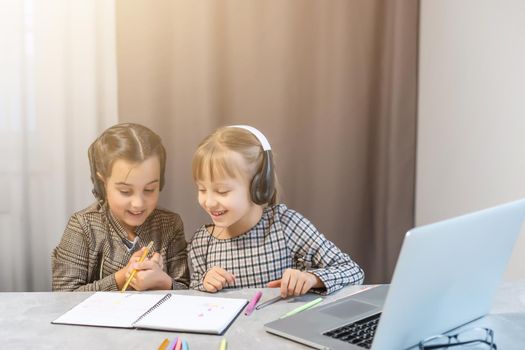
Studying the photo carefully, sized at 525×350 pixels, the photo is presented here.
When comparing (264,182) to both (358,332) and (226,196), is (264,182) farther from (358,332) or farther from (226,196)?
(358,332)

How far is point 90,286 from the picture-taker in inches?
61.4

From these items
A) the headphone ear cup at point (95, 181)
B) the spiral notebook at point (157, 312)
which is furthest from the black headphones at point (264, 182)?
the headphone ear cup at point (95, 181)

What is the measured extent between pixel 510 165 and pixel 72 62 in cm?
150

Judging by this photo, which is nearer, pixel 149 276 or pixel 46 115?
pixel 149 276

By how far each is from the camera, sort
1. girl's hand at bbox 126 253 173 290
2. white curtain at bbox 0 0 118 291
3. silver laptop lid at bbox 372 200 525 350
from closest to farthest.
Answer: silver laptop lid at bbox 372 200 525 350
girl's hand at bbox 126 253 173 290
white curtain at bbox 0 0 118 291

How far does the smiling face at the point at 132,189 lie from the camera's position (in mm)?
1625

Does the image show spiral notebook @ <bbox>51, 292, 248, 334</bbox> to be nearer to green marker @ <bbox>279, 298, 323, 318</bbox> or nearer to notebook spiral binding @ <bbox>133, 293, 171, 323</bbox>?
notebook spiral binding @ <bbox>133, 293, 171, 323</bbox>

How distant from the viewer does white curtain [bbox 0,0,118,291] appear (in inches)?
82.0

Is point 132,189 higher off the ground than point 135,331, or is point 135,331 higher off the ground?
point 132,189

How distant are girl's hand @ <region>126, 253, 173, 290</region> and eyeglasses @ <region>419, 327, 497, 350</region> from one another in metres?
0.73

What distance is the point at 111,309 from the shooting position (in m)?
1.22

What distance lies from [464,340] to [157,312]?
1.91 ft

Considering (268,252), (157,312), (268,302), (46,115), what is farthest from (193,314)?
(46,115)

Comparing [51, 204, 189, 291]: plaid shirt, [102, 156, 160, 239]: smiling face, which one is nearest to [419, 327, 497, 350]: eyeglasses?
[51, 204, 189, 291]: plaid shirt
